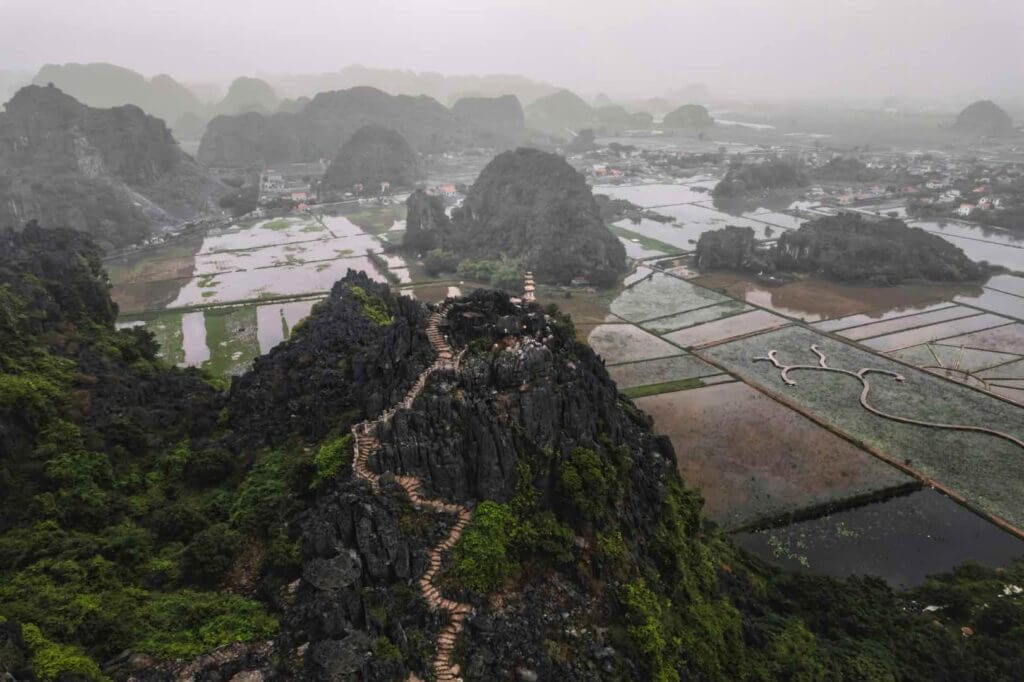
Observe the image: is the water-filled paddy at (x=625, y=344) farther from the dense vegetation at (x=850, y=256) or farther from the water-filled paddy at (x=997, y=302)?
the water-filled paddy at (x=997, y=302)

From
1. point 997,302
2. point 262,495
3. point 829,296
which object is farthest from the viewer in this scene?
point 829,296

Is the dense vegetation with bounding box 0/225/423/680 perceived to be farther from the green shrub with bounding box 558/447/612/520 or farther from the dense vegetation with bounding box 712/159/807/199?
the dense vegetation with bounding box 712/159/807/199

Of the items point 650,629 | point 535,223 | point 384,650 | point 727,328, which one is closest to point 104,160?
point 535,223

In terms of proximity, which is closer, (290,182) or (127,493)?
(127,493)

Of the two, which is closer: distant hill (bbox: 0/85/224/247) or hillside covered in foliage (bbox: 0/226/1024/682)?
hillside covered in foliage (bbox: 0/226/1024/682)

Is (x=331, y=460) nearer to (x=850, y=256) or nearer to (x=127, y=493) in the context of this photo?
(x=127, y=493)

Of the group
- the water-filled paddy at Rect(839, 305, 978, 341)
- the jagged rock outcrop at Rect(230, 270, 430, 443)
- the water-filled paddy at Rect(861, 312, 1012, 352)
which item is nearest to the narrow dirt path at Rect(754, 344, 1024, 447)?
the water-filled paddy at Rect(861, 312, 1012, 352)

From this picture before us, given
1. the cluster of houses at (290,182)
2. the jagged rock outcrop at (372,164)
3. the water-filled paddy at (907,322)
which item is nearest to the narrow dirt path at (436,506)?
the water-filled paddy at (907,322)
